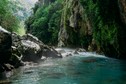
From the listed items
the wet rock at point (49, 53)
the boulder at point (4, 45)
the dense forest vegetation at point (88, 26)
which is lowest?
the wet rock at point (49, 53)

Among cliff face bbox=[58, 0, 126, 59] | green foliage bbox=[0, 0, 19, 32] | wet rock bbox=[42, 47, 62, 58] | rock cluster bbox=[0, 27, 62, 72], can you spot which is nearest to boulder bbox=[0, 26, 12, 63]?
rock cluster bbox=[0, 27, 62, 72]

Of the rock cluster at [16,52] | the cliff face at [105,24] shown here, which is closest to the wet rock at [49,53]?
the rock cluster at [16,52]

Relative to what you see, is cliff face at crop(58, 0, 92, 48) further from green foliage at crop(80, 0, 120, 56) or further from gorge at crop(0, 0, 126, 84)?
green foliage at crop(80, 0, 120, 56)

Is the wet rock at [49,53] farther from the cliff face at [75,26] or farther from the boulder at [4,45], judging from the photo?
the boulder at [4,45]

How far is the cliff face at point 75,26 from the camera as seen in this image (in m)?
55.9

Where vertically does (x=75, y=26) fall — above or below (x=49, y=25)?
below

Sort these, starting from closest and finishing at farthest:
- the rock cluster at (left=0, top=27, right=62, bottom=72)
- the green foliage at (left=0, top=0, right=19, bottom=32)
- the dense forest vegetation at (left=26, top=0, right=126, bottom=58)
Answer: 1. the rock cluster at (left=0, top=27, right=62, bottom=72)
2. the dense forest vegetation at (left=26, top=0, right=126, bottom=58)
3. the green foliage at (left=0, top=0, right=19, bottom=32)

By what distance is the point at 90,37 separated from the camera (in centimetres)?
5616

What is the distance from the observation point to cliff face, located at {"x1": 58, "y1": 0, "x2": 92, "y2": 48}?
5594cm

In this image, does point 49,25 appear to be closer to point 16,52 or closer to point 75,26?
point 75,26

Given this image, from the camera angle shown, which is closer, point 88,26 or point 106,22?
point 106,22

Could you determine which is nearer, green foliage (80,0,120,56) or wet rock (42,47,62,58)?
green foliage (80,0,120,56)

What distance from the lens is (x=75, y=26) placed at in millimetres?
60156

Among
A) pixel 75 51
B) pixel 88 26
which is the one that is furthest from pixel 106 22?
pixel 88 26
